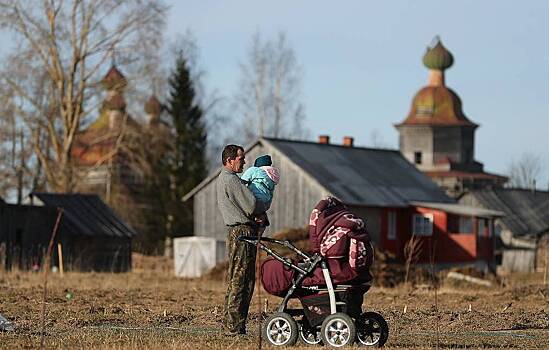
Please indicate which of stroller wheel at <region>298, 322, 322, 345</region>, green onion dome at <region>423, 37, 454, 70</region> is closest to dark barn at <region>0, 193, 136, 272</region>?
stroller wheel at <region>298, 322, 322, 345</region>

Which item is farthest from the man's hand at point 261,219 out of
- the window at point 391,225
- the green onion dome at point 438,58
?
the green onion dome at point 438,58

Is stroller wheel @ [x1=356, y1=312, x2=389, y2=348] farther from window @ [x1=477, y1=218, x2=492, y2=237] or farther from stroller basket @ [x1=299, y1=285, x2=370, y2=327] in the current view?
window @ [x1=477, y1=218, x2=492, y2=237]

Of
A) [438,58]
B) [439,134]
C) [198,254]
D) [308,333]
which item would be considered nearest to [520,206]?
[439,134]

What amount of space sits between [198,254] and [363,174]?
9.60 metres

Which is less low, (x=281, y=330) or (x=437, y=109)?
(x=437, y=109)

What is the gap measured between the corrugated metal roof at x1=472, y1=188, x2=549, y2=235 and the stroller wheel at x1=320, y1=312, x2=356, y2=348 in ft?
207

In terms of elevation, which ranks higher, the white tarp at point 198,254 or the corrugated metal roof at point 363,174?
the corrugated metal roof at point 363,174

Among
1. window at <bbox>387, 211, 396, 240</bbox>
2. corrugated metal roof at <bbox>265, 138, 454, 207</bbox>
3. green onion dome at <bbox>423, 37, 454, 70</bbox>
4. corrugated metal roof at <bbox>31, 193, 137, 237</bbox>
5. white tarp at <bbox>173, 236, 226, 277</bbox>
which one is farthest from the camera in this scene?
green onion dome at <bbox>423, 37, 454, 70</bbox>

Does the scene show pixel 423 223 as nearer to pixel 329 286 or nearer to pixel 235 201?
pixel 235 201

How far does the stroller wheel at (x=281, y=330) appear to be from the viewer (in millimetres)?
11688

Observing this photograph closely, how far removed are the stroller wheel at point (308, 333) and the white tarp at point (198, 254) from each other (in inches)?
1475

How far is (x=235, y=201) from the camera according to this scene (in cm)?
1265

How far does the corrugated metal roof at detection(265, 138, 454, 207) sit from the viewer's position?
52781 mm

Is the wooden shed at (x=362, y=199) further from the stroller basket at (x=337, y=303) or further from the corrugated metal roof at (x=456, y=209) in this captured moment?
the stroller basket at (x=337, y=303)
